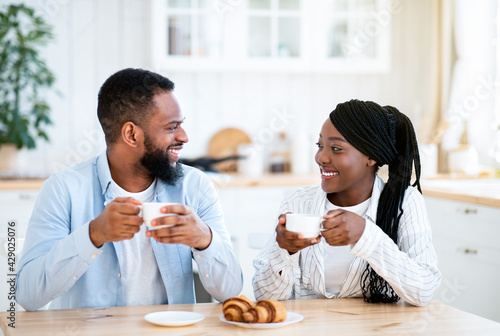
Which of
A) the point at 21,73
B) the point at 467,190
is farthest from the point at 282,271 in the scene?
the point at 21,73

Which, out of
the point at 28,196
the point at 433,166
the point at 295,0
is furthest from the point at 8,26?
the point at 433,166

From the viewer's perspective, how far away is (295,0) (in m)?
3.87

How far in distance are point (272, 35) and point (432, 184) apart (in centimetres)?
133

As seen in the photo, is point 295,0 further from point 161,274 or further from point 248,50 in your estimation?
point 161,274

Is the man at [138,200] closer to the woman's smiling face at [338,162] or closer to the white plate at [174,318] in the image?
the white plate at [174,318]

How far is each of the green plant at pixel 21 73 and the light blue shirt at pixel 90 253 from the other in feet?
6.40

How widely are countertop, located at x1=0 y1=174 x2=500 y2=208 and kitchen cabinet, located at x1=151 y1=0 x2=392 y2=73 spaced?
69cm

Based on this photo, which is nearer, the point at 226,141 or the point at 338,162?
the point at 338,162

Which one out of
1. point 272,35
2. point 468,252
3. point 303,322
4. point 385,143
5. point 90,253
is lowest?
point 468,252

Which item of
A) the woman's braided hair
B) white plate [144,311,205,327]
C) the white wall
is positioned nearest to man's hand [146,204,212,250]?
white plate [144,311,205,327]

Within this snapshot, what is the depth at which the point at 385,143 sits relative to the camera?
1751 mm

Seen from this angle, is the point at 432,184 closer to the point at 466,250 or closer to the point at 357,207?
the point at 466,250

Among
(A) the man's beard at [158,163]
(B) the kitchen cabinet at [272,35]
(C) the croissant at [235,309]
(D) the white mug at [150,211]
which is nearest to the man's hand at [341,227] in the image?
(C) the croissant at [235,309]

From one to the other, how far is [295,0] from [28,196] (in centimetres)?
195
